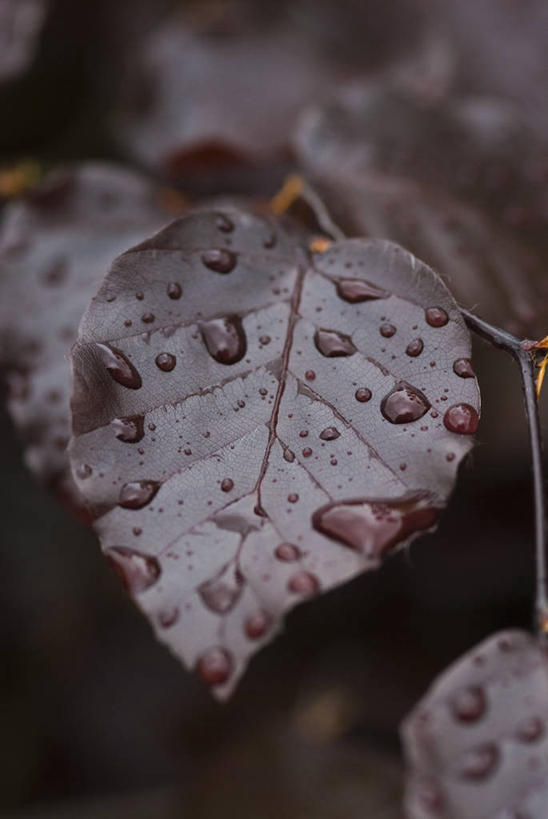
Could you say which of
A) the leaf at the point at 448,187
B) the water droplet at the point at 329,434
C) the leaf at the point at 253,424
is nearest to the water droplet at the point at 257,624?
the leaf at the point at 253,424

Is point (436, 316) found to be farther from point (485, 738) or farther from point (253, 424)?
point (485, 738)

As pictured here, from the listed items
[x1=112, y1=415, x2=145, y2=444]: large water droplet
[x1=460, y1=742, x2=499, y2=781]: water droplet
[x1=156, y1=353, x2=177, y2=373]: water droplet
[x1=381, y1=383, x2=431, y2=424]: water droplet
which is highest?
[x1=381, y1=383, x2=431, y2=424]: water droplet

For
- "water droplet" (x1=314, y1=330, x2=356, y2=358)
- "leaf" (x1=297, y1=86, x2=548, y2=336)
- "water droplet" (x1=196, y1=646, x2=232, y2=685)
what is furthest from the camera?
"leaf" (x1=297, y1=86, x2=548, y2=336)

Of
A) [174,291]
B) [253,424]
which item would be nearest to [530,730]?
[253,424]

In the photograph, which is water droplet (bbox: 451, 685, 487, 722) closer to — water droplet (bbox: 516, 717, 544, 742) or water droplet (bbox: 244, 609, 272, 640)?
water droplet (bbox: 516, 717, 544, 742)

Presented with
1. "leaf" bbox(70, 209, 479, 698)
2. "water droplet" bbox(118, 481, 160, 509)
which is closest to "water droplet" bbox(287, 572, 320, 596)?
"leaf" bbox(70, 209, 479, 698)
